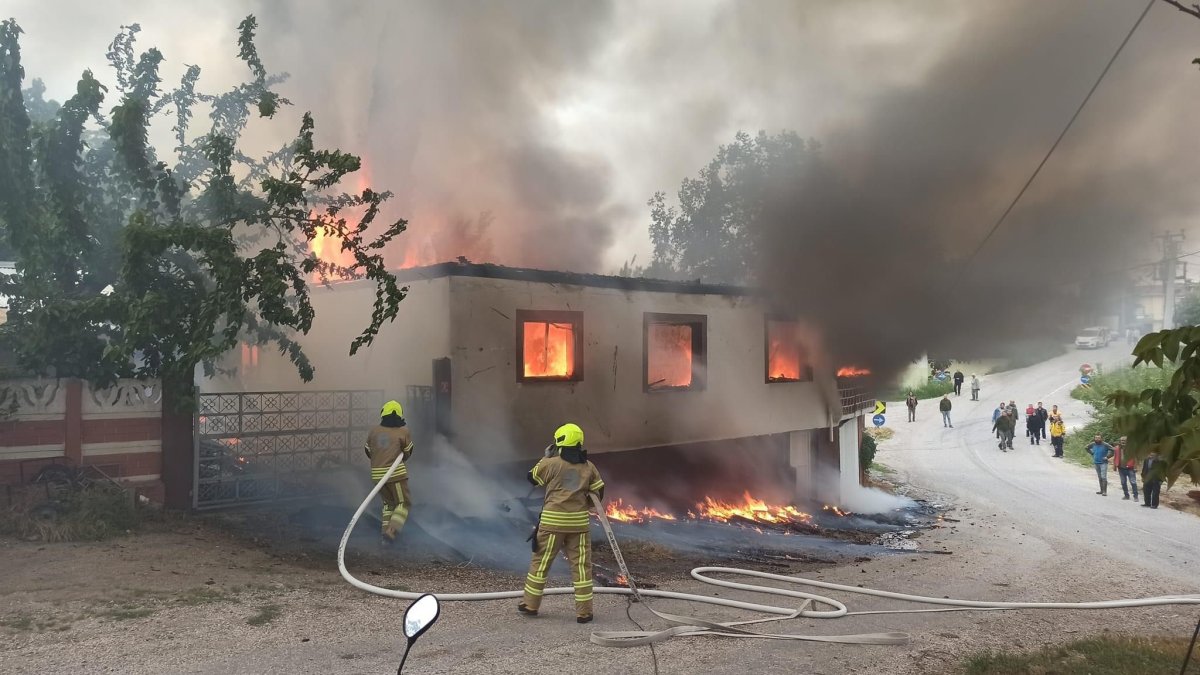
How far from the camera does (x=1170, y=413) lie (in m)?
3.36

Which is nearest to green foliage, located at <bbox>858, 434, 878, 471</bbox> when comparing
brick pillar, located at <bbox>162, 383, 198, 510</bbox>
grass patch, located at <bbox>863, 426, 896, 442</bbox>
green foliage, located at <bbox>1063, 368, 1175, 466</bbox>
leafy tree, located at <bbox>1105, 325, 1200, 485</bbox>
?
green foliage, located at <bbox>1063, 368, 1175, 466</bbox>

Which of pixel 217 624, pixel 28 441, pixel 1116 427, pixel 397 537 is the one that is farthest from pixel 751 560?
pixel 28 441

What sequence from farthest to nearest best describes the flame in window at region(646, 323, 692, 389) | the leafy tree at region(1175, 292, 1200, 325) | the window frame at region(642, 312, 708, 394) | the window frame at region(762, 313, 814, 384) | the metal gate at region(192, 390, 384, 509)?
the leafy tree at region(1175, 292, 1200, 325)
the window frame at region(762, 313, 814, 384)
the flame in window at region(646, 323, 692, 389)
the window frame at region(642, 312, 708, 394)
the metal gate at region(192, 390, 384, 509)

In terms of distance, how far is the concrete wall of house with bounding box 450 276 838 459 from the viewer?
37.4ft

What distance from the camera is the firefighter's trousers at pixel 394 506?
29.7 feet

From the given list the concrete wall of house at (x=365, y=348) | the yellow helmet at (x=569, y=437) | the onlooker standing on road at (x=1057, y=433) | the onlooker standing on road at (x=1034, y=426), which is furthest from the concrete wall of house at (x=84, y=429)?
the onlooker standing on road at (x=1034, y=426)

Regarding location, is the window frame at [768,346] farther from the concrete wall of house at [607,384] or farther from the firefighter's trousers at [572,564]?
the firefighter's trousers at [572,564]

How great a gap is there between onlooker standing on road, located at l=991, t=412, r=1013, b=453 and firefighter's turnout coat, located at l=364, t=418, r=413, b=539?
26.4 meters

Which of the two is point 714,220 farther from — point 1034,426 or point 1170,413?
point 1170,413

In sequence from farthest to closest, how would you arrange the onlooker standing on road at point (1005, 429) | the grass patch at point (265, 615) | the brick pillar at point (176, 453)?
the onlooker standing on road at point (1005, 429), the brick pillar at point (176, 453), the grass patch at point (265, 615)

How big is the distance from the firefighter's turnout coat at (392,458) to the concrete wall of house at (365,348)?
2347 mm

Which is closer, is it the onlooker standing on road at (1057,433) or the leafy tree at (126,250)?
the leafy tree at (126,250)

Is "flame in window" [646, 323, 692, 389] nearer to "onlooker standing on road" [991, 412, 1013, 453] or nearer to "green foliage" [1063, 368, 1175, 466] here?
"green foliage" [1063, 368, 1175, 466]

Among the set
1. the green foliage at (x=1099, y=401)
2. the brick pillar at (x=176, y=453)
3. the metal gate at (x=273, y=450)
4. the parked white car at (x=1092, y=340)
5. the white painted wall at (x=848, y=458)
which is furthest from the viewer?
the parked white car at (x=1092, y=340)
